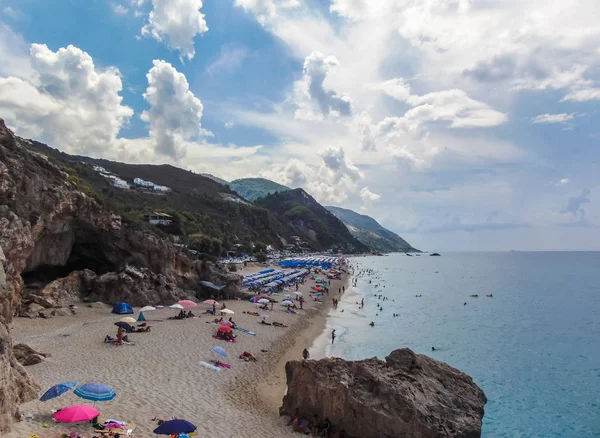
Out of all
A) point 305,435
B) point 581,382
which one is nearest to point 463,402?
point 305,435

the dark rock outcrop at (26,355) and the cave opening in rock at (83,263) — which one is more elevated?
the cave opening in rock at (83,263)

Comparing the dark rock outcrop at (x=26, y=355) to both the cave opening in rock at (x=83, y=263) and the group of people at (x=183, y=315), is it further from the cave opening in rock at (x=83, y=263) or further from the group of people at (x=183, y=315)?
the cave opening in rock at (x=83, y=263)

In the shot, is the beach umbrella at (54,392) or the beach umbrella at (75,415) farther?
the beach umbrella at (54,392)

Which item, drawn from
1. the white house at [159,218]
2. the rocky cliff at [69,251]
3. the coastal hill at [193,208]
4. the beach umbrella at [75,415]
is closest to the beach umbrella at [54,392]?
the beach umbrella at [75,415]

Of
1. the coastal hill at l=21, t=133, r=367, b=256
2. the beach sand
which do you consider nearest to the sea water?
the beach sand

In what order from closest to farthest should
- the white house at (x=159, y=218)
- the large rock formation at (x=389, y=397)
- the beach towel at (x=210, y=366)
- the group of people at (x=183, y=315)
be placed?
the large rock formation at (x=389, y=397) → the beach towel at (x=210, y=366) → the group of people at (x=183, y=315) → the white house at (x=159, y=218)

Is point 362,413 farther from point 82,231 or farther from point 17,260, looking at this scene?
point 82,231
